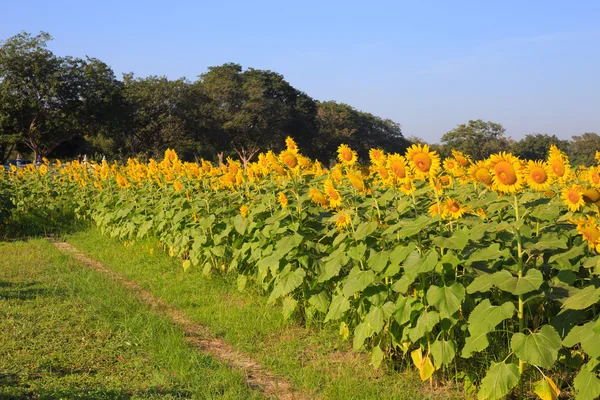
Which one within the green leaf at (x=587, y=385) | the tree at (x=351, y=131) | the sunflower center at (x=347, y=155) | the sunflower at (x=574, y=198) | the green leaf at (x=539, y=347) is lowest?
the green leaf at (x=587, y=385)

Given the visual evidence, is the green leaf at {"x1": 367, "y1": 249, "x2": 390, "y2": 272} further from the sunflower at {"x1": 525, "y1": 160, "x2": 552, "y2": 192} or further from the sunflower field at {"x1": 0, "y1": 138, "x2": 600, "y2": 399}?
the sunflower at {"x1": 525, "y1": 160, "x2": 552, "y2": 192}

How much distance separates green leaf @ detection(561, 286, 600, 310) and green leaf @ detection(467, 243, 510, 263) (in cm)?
38

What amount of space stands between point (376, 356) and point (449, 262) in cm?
88

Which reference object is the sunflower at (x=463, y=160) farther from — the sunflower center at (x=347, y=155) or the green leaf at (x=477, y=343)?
the green leaf at (x=477, y=343)

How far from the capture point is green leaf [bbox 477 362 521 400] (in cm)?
316

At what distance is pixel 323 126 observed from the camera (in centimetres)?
6078

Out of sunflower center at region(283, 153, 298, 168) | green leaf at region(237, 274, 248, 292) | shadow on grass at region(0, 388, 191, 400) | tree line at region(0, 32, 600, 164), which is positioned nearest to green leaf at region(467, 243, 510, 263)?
shadow on grass at region(0, 388, 191, 400)

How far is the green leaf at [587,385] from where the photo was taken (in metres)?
2.91

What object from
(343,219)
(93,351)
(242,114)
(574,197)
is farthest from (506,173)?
(242,114)

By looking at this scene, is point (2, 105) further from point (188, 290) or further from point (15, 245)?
point (188, 290)

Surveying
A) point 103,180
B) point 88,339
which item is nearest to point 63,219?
point 103,180

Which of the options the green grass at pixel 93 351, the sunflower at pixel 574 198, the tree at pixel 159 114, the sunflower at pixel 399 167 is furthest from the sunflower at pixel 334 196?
the tree at pixel 159 114

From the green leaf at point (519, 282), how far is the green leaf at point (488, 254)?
10 cm

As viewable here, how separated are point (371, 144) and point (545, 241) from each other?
6702cm
